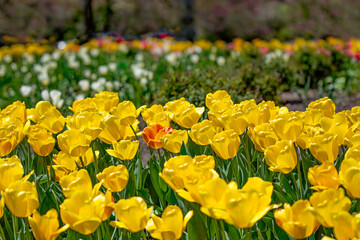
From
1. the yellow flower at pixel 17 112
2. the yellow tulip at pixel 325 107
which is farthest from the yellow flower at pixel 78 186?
the yellow tulip at pixel 325 107

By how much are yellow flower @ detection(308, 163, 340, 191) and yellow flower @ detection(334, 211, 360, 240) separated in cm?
27

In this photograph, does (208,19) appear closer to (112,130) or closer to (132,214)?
(112,130)

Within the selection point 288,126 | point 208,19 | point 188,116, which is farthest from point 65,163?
point 208,19

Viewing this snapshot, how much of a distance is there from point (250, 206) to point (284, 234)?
1.45ft

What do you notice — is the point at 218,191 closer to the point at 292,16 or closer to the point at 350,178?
the point at 350,178

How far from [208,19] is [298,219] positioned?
1309 centimetres

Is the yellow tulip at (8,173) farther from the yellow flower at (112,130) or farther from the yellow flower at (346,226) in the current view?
the yellow flower at (346,226)

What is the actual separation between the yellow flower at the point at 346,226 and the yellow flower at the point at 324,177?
267 mm

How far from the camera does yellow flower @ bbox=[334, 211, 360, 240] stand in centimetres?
120

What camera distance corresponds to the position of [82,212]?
1.35m

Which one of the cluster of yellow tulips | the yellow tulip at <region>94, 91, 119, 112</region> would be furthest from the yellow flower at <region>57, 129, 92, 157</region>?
the yellow tulip at <region>94, 91, 119, 112</region>

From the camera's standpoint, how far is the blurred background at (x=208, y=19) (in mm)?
14016

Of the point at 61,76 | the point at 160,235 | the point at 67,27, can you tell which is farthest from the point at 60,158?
the point at 67,27

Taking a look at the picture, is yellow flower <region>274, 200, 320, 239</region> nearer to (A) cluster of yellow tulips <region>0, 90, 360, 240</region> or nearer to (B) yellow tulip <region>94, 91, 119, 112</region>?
(A) cluster of yellow tulips <region>0, 90, 360, 240</region>
